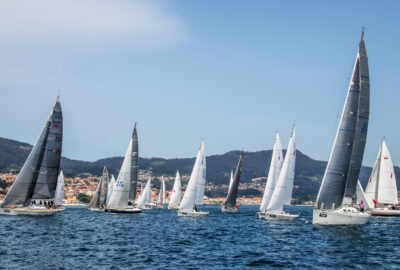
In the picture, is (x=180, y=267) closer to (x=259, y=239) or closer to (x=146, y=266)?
(x=146, y=266)

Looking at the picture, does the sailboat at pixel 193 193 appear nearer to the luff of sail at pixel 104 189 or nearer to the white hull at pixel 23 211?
the white hull at pixel 23 211

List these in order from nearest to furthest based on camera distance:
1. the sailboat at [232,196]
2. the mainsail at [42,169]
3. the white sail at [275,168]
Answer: the mainsail at [42,169] → the white sail at [275,168] → the sailboat at [232,196]

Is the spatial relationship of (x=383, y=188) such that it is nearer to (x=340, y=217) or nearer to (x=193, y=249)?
(x=340, y=217)

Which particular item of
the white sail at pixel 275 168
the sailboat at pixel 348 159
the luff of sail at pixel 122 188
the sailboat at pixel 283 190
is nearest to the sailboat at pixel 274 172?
the white sail at pixel 275 168

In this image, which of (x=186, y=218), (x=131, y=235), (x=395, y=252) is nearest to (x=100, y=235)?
(x=131, y=235)

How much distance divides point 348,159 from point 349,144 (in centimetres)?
147

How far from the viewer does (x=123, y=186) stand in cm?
8469

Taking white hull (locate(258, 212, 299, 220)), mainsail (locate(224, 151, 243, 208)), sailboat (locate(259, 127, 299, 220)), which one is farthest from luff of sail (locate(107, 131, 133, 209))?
mainsail (locate(224, 151, 243, 208))

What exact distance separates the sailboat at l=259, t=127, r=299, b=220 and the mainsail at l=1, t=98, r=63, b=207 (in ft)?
87.7

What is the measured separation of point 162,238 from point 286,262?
16.2 metres

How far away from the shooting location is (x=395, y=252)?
39250 millimetres

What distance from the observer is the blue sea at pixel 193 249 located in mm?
32219

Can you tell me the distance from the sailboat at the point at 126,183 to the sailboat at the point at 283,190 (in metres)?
21.6

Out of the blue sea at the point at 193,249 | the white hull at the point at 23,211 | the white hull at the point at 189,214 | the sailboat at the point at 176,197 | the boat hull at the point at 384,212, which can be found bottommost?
the blue sea at the point at 193,249
